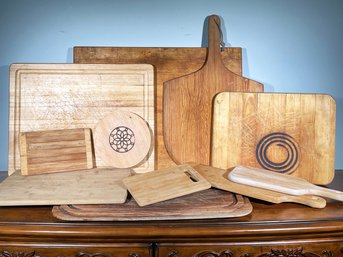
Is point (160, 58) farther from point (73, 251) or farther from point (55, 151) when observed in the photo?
point (73, 251)

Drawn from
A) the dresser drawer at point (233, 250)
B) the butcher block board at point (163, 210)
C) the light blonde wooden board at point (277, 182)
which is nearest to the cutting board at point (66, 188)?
the butcher block board at point (163, 210)

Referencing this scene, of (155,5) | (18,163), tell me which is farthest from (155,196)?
(155,5)

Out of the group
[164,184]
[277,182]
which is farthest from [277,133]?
[164,184]

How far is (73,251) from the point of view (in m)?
0.86

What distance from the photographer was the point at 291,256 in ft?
2.88

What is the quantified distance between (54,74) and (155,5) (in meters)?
0.40

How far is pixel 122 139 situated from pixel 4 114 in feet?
1.43

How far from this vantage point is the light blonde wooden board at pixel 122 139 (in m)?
1.18

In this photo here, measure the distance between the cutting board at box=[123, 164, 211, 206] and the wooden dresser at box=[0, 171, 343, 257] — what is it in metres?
0.07

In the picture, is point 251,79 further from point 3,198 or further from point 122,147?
point 3,198

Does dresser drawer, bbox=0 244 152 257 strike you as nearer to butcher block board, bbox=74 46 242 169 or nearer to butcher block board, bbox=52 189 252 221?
butcher block board, bbox=52 189 252 221

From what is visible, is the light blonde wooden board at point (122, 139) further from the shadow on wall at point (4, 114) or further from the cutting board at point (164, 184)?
the shadow on wall at point (4, 114)

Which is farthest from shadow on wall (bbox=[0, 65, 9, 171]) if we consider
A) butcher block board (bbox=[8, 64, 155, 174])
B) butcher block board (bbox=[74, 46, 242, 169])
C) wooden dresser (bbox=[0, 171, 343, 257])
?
wooden dresser (bbox=[0, 171, 343, 257])

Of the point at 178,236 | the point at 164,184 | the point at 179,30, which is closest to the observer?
the point at 178,236
